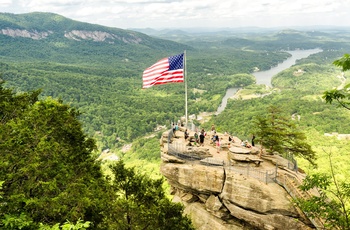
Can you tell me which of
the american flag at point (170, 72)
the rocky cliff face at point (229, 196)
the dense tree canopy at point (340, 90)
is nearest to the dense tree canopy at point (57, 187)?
the rocky cliff face at point (229, 196)

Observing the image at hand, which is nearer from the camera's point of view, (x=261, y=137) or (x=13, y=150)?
(x=13, y=150)

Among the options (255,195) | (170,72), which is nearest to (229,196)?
(255,195)

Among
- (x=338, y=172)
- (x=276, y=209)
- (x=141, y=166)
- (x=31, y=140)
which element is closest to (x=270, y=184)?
(x=276, y=209)

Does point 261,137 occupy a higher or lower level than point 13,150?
lower

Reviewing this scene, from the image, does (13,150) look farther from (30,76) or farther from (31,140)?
(30,76)

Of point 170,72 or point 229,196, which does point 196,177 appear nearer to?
point 229,196

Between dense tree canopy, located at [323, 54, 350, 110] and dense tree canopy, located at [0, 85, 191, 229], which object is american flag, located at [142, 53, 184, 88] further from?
dense tree canopy, located at [323, 54, 350, 110]

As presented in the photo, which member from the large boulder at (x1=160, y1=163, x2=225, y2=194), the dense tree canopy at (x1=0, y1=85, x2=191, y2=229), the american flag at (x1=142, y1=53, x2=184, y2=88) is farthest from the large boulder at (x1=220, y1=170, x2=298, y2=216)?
the american flag at (x1=142, y1=53, x2=184, y2=88)

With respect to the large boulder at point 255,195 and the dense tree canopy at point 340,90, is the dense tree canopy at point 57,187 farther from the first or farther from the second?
the dense tree canopy at point 340,90
